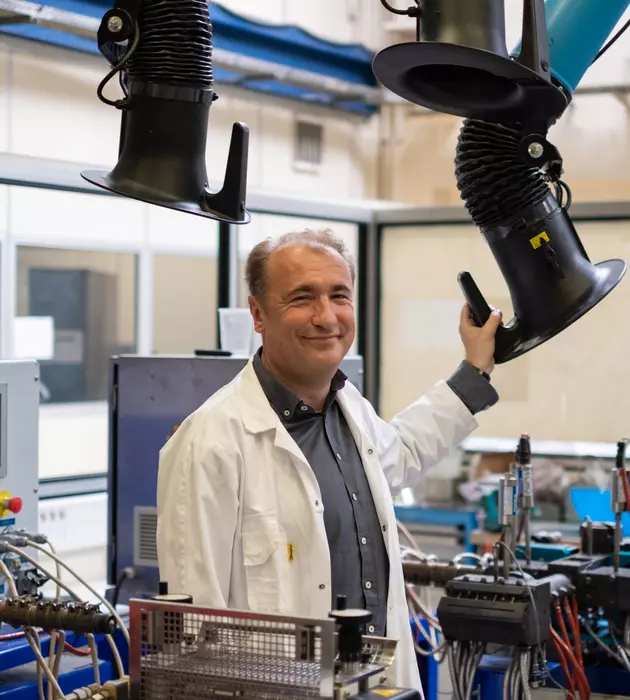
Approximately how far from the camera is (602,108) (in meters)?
5.07

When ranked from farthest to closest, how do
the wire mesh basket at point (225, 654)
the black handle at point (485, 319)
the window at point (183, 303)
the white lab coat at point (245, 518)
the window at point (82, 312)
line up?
the window at point (183, 303), the window at point (82, 312), the black handle at point (485, 319), the white lab coat at point (245, 518), the wire mesh basket at point (225, 654)

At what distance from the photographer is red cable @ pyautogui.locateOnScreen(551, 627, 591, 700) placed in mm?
2201

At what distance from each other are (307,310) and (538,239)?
46 centimetres

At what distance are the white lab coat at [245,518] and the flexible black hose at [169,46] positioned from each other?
0.55m

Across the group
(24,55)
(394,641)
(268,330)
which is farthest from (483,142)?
(24,55)

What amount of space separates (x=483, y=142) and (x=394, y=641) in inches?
39.5

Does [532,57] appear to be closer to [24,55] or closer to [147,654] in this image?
[147,654]

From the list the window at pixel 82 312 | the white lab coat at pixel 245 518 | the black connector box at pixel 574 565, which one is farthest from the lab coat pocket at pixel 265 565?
the window at pixel 82 312

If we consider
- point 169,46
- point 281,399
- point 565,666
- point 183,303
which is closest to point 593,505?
point 565,666

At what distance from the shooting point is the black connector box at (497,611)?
6.78ft

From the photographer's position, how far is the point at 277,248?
6.55 feet

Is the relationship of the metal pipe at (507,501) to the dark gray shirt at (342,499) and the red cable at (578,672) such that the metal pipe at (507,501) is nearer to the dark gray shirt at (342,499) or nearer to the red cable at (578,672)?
the red cable at (578,672)

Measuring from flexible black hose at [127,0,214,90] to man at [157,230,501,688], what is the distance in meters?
0.33

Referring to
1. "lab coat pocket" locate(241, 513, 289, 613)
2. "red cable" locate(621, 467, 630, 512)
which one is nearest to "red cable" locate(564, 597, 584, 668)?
"red cable" locate(621, 467, 630, 512)
